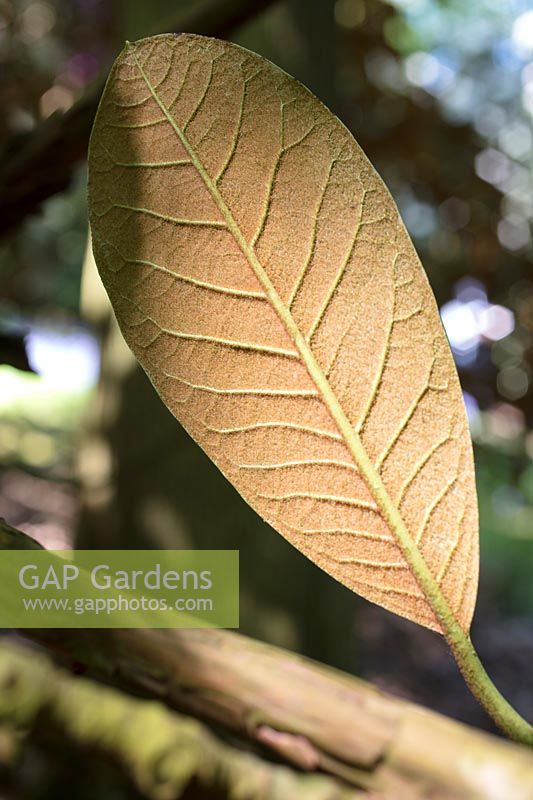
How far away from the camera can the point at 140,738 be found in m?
0.12

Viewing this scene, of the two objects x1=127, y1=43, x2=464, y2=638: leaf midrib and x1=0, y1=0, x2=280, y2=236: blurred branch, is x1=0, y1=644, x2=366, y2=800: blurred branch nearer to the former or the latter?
x1=127, y1=43, x2=464, y2=638: leaf midrib

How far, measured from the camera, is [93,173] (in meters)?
0.14

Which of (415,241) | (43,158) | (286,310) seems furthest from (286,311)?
(415,241)

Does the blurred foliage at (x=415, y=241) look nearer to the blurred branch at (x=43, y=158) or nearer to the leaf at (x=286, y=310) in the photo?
the blurred branch at (x=43, y=158)

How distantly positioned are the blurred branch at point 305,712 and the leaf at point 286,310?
29 mm

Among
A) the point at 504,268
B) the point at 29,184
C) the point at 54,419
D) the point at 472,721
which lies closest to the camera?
the point at 29,184

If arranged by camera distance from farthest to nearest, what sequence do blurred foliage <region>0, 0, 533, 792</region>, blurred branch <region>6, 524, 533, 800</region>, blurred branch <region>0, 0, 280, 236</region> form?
blurred foliage <region>0, 0, 533, 792</region> → blurred branch <region>0, 0, 280, 236</region> → blurred branch <region>6, 524, 533, 800</region>

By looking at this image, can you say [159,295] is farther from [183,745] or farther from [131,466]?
[131,466]

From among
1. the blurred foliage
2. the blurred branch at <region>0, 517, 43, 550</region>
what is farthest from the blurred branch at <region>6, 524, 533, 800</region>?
the blurred foliage

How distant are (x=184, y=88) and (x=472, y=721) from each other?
227cm

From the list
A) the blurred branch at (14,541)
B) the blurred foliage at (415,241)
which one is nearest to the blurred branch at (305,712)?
the blurred branch at (14,541)

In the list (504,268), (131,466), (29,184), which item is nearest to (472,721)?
(504,268)

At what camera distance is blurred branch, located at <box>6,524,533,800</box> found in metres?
0.10

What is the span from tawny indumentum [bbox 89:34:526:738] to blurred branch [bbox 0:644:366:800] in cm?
4
